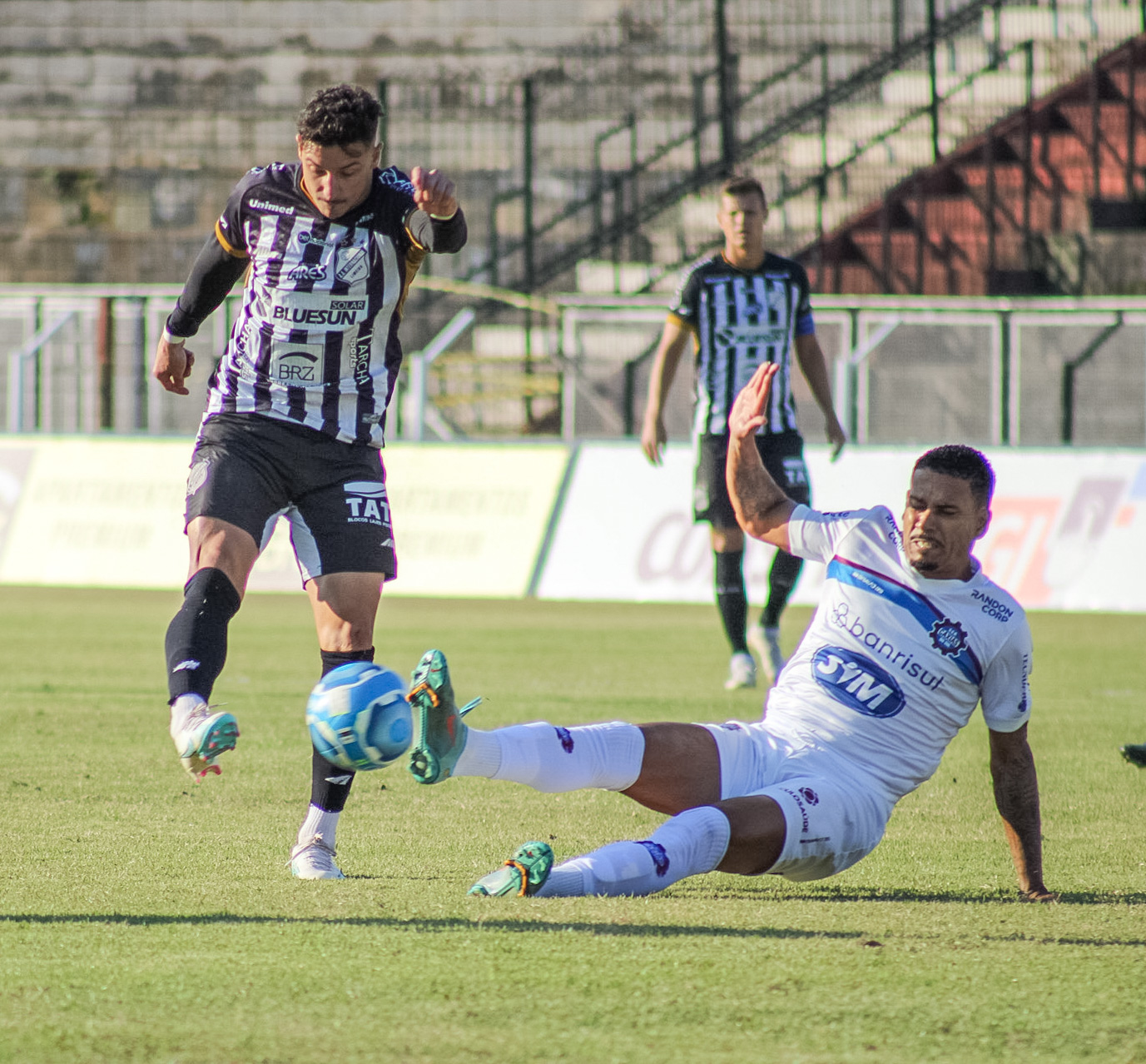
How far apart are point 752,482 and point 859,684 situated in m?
0.57

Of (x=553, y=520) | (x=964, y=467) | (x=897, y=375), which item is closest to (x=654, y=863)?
(x=964, y=467)

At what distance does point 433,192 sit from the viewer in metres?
4.61

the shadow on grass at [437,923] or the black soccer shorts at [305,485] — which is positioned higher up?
the black soccer shorts at [305,485]

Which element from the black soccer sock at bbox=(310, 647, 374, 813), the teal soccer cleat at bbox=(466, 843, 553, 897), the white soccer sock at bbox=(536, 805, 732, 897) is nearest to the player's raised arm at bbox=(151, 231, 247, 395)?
the black soccer sock at bbox=(310, 647, 374, 813)

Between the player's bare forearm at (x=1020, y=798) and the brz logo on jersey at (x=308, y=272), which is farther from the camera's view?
the brz logo on jersey at (x=308, y=272)

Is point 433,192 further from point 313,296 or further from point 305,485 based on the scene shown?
point 305,485

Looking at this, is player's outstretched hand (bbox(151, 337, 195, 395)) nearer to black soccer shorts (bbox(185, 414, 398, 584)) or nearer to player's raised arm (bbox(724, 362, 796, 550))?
black soccer shorts (bbox(185, 414, 398, 584))

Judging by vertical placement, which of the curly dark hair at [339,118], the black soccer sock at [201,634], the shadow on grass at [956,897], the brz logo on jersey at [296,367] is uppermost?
the curly dark hair at [339,118]

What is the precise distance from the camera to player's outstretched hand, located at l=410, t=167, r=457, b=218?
181 inches

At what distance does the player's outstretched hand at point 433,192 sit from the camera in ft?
15.1

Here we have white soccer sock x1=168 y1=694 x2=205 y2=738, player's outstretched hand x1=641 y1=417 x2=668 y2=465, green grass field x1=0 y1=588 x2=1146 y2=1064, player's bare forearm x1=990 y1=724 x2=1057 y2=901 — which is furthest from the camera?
player's outstretched hand x1=641 y1=417 x2=668 y2=465

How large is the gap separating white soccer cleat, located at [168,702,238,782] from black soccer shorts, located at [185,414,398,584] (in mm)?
807

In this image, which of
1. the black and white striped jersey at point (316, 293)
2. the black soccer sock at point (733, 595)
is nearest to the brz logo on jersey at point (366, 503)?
the black and white striped jersey at point (316, 293)

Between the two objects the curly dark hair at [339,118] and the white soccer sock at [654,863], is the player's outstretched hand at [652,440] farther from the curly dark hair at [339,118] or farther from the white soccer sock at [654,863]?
the white soccer sock at [654,863]
